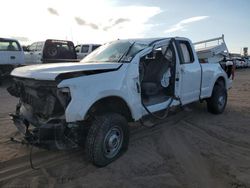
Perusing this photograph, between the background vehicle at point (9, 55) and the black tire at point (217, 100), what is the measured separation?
9.90 metres

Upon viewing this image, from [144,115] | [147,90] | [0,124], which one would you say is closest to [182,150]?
[144,115]

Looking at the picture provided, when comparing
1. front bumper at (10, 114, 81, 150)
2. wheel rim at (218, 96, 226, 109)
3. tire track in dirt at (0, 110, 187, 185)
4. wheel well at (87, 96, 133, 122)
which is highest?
wheel well at (87, 96, 133, 122)

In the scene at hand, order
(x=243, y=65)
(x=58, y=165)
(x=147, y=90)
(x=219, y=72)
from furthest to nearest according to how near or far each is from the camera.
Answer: (x=243, y=65) < (x=219, y=72) < (x=147, y=90) < (x=58, y=165)

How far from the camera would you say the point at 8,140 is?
5789 millimetres

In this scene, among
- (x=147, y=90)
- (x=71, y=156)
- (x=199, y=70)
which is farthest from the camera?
(x=199, y=70)

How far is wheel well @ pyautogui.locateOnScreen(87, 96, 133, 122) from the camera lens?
4.78m

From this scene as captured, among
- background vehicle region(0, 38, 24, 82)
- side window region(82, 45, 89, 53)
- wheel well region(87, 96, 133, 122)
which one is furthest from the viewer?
side window region(82, 45, 89, 53)

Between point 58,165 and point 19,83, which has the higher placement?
point 19,83

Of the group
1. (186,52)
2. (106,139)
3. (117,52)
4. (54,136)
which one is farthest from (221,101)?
(54,136)

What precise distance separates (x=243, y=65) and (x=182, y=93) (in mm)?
36911

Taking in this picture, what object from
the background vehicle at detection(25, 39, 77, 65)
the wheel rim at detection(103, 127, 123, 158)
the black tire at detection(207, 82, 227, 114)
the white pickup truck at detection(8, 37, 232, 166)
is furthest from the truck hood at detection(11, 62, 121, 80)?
the background vehicle at detection(25, 39, 77, 65)

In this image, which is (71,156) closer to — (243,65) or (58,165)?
(58,165)

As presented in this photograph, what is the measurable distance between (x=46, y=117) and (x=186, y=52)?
3.75 meters

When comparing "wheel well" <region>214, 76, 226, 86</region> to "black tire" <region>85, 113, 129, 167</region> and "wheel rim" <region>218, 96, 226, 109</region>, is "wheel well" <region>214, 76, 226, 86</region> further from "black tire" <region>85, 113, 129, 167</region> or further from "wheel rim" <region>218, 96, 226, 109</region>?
"black tire" <region>85, 113, 129, 167</region>
